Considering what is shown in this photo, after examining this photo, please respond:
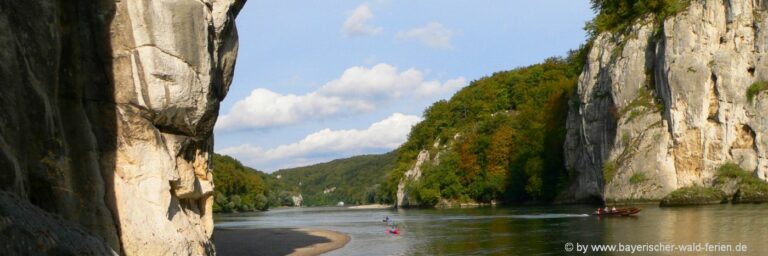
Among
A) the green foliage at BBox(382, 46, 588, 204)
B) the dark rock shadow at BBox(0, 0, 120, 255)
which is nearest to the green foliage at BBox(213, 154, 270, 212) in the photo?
the green foliage at BBox(382, 46, 588, 204)

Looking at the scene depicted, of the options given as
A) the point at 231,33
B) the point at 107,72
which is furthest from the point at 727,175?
the point at 107,72

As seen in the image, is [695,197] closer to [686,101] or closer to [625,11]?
[686,101]

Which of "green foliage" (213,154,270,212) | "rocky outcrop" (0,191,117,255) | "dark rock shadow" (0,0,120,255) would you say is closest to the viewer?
"rocky outcrop" (0,191,117,255)

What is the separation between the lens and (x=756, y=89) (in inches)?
2692

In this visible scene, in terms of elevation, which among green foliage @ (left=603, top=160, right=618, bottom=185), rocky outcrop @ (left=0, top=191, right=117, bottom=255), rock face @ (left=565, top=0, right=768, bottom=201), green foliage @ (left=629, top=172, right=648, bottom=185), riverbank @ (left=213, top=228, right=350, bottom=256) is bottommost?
riverbank @ (left=213, top=228, right=350, bottom=256)

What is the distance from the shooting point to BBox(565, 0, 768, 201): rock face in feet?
227

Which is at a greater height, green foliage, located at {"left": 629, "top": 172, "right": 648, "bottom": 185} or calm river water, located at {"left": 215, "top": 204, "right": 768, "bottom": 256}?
green foliage, located at {"left": 629, "top": 172, "right": 648, "bottom": 185}

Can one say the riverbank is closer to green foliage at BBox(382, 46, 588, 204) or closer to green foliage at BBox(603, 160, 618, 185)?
green foliage at BBox(603, 160, 618, 185)

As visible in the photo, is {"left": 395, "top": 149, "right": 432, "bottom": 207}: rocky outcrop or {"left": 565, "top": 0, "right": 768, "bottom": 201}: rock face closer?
{"left": 565, "top": 0, "right": 768, "bottom": 201}: rock face

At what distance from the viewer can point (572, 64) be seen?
130750 mm

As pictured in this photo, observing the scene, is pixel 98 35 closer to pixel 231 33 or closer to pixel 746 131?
pixel 231 33

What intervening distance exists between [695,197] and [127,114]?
2376 inches

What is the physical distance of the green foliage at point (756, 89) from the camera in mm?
68125

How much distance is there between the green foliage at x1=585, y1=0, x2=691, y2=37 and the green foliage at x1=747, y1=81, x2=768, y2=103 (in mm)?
11129
